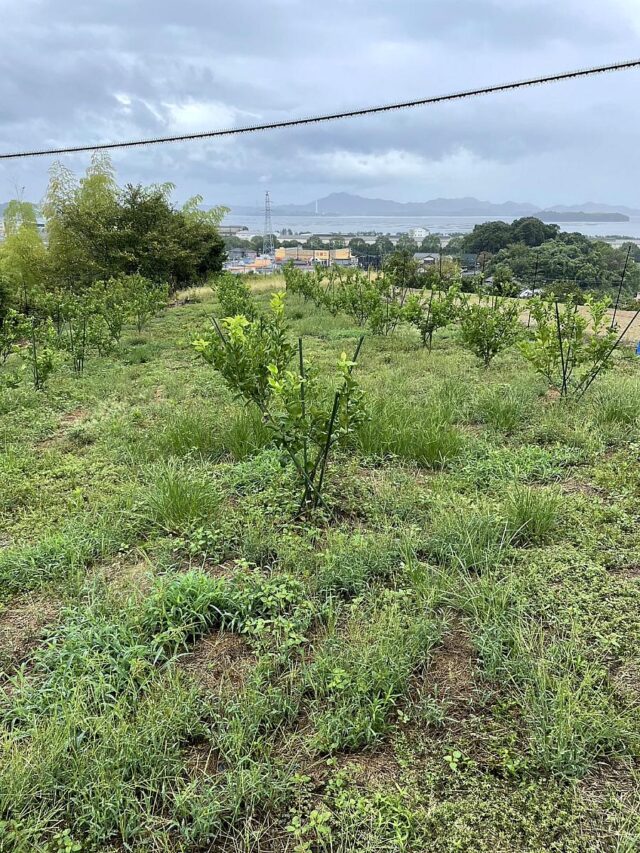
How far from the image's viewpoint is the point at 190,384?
5.15m

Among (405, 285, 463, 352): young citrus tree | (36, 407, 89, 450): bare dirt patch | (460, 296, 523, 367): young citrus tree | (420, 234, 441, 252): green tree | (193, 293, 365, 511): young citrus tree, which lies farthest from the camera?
(420, 234, 441, 252): green tree

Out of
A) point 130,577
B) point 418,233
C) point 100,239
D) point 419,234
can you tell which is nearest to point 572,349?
point 130,577

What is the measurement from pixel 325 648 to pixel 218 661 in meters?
0.35

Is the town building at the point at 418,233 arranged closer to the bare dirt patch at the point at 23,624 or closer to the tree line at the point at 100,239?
the tree line at the point at 100,239

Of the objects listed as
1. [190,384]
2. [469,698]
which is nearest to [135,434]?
[190,384]

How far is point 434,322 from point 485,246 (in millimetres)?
6676

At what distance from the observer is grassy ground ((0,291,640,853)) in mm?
1285

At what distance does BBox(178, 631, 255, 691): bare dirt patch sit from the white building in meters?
13.8

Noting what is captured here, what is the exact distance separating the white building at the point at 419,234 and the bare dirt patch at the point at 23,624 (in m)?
13.7

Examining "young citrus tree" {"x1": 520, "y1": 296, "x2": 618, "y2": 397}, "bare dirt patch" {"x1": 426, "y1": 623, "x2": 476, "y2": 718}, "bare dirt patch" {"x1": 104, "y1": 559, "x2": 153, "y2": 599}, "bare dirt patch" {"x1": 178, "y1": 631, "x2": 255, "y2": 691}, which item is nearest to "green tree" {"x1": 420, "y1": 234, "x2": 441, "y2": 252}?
"young citrus tree" {"x1": 520, "y1": 296, "x2": 618, "y2": 397}

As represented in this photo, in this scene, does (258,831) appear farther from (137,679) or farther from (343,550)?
(343,550)

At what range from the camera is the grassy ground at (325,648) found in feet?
4.22

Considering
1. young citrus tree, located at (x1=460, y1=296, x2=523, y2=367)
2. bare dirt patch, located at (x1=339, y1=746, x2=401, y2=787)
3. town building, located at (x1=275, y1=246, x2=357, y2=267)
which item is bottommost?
bare dirt patch, located at (x1=339, y1=746, x2=401, y2=787)

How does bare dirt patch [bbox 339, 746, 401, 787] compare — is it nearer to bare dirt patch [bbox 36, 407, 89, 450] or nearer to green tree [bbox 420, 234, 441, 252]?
bare dirt patch [bbox 36, 407, 89, 450]
